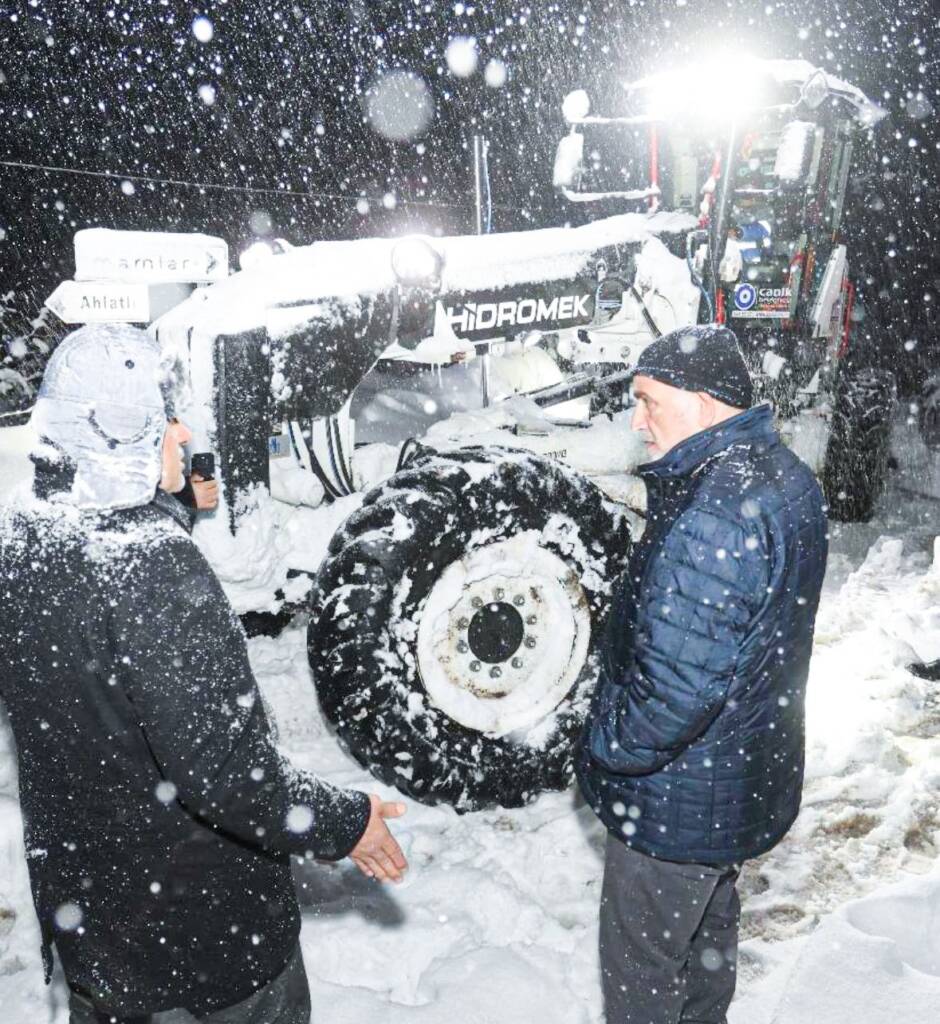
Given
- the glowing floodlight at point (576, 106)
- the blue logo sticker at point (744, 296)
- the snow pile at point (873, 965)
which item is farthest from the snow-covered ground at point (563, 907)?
the glowing floodlight at point (576, 106)

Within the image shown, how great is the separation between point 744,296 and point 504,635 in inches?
172

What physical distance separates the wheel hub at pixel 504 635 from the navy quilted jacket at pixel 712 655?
128cm

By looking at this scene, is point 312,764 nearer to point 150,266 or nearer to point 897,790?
point 150,266

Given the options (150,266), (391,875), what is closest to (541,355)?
(150,266)

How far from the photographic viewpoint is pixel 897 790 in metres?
3.86

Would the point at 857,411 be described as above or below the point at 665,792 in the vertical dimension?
below

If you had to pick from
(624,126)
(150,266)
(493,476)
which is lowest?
(493,476)

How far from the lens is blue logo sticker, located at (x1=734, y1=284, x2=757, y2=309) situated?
6.93 meters

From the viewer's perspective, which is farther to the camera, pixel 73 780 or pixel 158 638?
pixel 73 780

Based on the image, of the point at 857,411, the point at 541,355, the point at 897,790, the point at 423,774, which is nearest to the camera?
the point at 423,774

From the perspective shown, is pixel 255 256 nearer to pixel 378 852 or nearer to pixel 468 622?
pixel 468 622

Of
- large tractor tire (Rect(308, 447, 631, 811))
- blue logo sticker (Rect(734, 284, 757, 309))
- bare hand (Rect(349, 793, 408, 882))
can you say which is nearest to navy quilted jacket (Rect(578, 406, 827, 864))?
bare hand (Rect(349, 793, 408, 882))

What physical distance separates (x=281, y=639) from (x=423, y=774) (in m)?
1.81

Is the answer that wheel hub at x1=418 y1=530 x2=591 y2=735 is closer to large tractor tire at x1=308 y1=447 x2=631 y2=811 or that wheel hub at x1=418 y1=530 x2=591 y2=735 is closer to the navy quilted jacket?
large tractor tire at x1=308 y1=447 x2=631 y2=811
